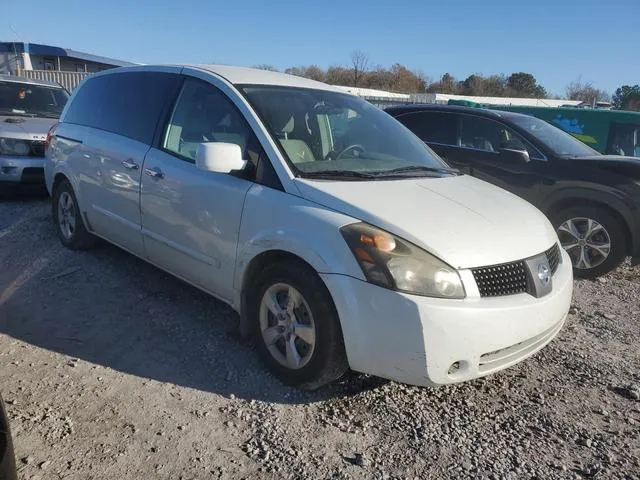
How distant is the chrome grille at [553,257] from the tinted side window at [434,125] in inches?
141

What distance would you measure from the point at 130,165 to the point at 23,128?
413 cm

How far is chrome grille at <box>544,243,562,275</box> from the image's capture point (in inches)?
128

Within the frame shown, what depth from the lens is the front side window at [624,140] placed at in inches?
465

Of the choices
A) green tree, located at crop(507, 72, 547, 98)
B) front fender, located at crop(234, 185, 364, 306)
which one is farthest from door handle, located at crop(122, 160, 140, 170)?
green tree, located at crop(507, 72, 547, 98)

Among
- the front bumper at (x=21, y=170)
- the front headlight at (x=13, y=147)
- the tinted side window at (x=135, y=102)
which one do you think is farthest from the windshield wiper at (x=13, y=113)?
the tinted side window at (x=135, y=102)

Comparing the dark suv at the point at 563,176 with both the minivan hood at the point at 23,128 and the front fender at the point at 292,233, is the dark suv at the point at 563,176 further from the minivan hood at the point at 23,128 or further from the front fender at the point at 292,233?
the minivan hood at the point at 23,128

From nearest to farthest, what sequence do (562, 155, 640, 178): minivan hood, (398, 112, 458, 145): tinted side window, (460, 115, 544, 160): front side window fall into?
(562, 155, 640, 178): minivan hood < (460, 115, 544, 160): front side window < (398, 112, 458, 145): tinted side window

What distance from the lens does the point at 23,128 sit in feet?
24.0

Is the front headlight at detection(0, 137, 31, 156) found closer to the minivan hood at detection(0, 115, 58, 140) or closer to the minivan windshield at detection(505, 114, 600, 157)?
Result: the minivan hood at detection(0, 115, 58, 140)

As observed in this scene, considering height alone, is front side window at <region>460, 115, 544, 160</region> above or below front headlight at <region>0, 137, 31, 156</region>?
above

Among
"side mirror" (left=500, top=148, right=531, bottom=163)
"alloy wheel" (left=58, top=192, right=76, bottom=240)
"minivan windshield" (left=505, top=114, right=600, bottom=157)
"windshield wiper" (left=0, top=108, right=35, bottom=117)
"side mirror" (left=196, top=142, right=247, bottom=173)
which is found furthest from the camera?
"windshield wiper" (left=0, top=108, right=35, bottom=117)

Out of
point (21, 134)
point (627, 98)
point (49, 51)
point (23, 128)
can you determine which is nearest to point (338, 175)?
point (21, 134)

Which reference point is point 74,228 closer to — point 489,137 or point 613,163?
point 489,137

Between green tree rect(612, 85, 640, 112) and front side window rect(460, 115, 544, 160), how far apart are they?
33452 millimetres
